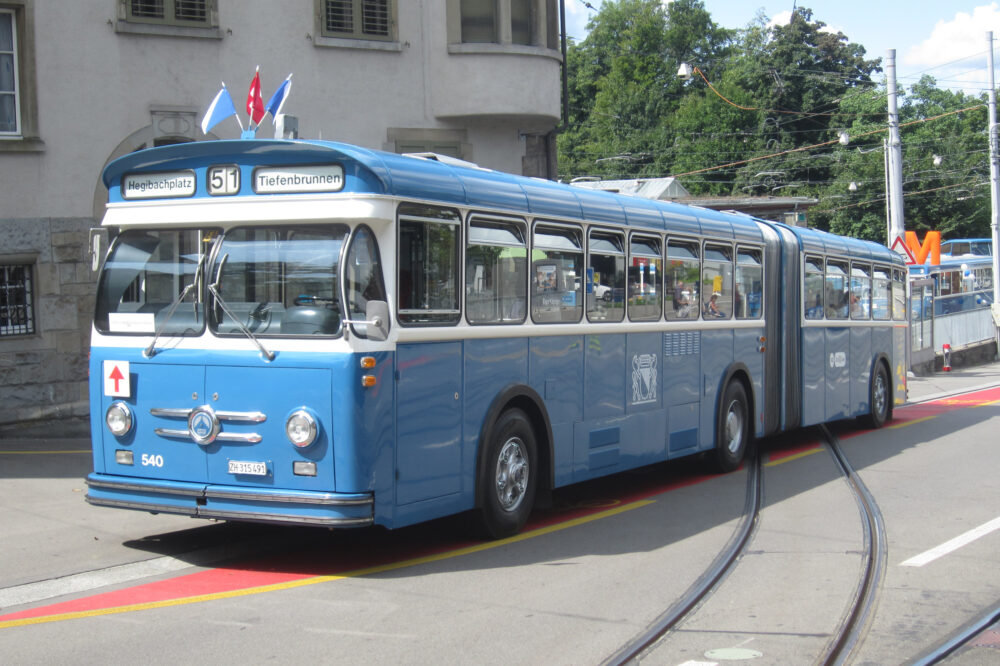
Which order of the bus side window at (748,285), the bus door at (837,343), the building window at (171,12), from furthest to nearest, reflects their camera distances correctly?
1. the building window at (171,12)
2. the bus door at (837,343)
3. the bus side window at (748,285)

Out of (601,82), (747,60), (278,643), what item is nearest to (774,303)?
(278,643)

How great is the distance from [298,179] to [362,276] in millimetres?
800

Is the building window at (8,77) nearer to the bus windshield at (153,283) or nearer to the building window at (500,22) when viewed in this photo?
the building window at (500,22)

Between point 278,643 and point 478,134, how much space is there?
14006 millimetres

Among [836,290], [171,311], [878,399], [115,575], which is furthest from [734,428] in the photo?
[115,575]

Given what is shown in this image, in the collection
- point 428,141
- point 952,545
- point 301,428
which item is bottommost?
point 952,545

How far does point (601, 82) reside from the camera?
82.6m

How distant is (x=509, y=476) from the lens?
8.76 meters

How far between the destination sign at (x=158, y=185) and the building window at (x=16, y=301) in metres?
8.50

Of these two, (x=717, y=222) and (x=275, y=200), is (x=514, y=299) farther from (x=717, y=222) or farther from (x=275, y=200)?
(x=717, y=222)

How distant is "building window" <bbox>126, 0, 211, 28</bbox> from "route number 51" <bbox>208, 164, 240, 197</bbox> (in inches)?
388

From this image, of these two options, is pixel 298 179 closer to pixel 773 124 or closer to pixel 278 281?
pixel 278 281

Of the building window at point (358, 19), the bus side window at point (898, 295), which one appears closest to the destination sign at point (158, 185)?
the building window at point (358, 19)

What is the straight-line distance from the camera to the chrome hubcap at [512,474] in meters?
8.66
